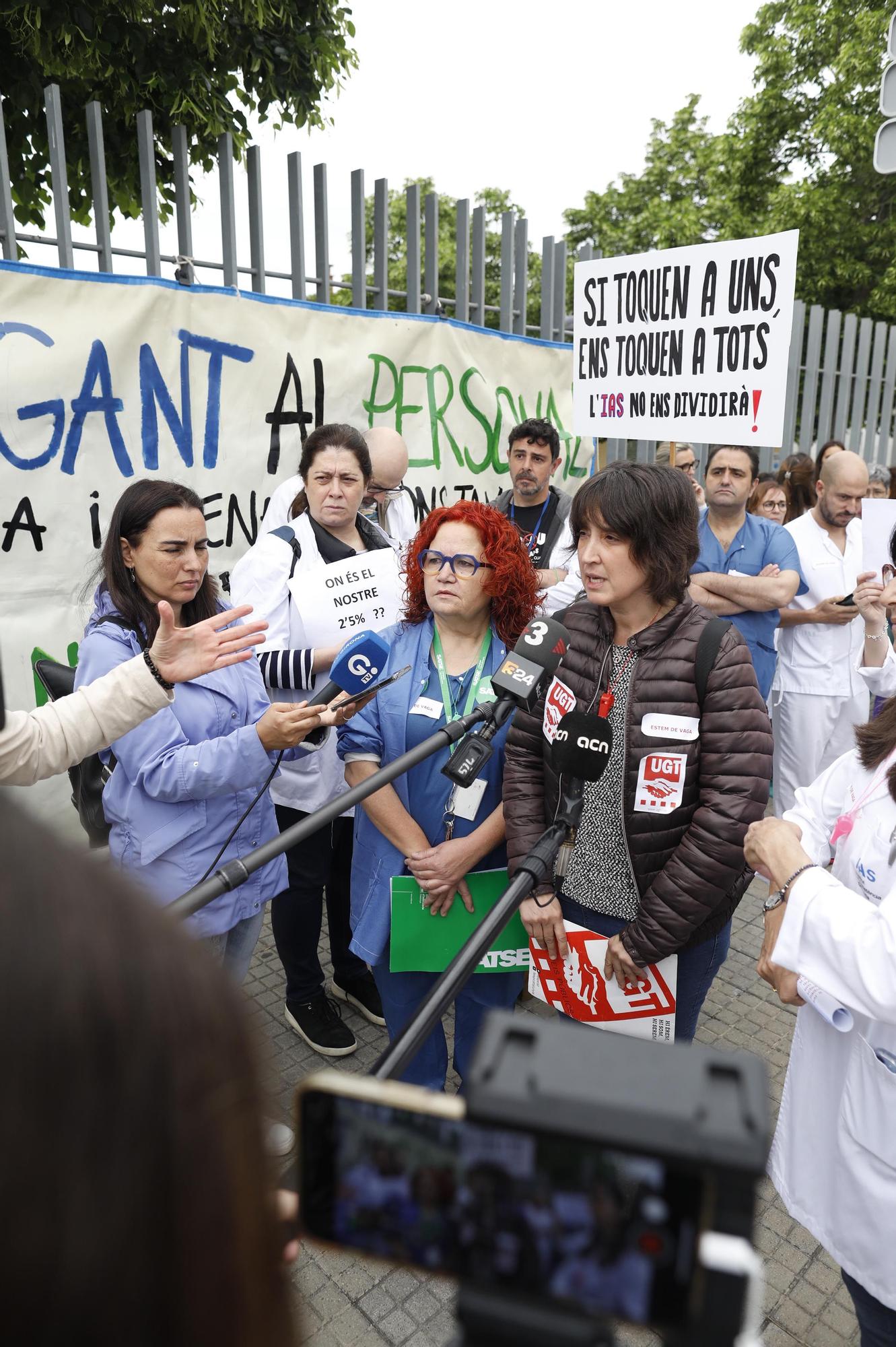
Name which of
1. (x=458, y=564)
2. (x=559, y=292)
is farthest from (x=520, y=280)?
(x=458, y=564)

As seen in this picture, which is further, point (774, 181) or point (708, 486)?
point (774, 181)

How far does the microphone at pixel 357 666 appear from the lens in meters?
2.05

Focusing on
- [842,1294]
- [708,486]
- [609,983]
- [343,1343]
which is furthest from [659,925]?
[708,486]

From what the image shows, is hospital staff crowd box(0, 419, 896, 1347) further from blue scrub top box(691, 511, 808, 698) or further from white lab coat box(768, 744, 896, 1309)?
blue scrub top box(691, 511, 808, 698)

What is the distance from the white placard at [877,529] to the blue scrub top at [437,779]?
1635 mm

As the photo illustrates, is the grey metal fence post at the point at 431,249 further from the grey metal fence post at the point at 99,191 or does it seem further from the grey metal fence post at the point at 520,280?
the grey metal fence post at the point at 99,191

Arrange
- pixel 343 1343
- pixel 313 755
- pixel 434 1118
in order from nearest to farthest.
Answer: pixel 434 1118 < pixel 343 1343 < pixel 313 755

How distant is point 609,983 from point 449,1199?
2040mm

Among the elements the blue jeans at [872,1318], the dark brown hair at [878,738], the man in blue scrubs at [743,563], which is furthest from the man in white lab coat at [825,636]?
the blue jeans at [872,1318]

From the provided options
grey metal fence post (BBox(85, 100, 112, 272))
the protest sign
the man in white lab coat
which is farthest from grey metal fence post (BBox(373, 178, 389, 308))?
the protest sign

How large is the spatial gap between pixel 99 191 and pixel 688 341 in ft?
9.26

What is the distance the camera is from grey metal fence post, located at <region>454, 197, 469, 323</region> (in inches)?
217

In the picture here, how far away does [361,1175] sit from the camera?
57 centimetres

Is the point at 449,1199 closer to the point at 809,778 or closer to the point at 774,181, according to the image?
the point at 809,778
